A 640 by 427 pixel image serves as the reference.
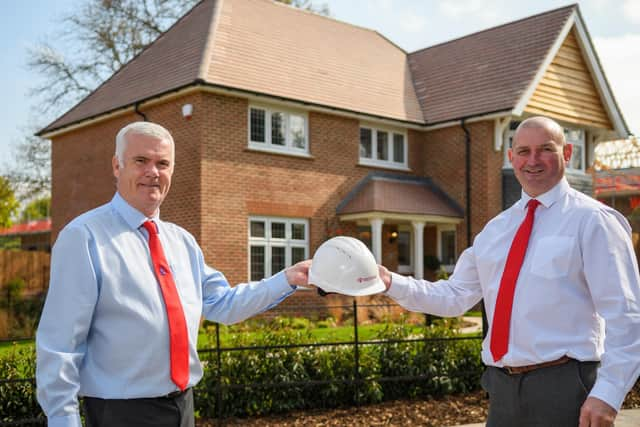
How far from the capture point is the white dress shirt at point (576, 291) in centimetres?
273

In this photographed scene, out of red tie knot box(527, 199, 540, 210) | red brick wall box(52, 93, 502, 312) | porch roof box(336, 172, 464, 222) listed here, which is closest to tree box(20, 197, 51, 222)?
red brick wall box(52, 93, 502, 312)

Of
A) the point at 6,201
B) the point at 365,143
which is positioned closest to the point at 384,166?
the point at 365,143

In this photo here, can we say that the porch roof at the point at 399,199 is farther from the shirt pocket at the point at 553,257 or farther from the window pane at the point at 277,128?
the shirt pocket at the point at 553,257

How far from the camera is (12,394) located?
226 inches

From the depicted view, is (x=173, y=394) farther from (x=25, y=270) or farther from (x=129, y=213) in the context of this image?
(x=25, y=270)

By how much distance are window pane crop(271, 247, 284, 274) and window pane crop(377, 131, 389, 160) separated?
14.8 ft

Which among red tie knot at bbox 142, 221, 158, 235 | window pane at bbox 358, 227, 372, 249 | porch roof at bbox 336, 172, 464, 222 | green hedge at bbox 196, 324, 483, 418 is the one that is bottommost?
green hedge at bbox 196, 324, 483, 418

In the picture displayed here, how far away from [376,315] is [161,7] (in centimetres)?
2019

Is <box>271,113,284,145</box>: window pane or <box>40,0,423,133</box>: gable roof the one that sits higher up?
<box>40,0,423,133</box>: gable roof

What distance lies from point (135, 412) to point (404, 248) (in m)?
19.0

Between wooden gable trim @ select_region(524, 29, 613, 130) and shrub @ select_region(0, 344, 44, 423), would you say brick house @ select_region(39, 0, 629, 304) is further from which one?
shrub @ select_region(0, 344, 44, 423)

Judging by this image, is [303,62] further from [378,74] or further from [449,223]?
[449,223]

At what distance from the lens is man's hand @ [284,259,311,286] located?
3.39 m

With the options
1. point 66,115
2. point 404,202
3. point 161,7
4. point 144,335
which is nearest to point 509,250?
point 144,335
